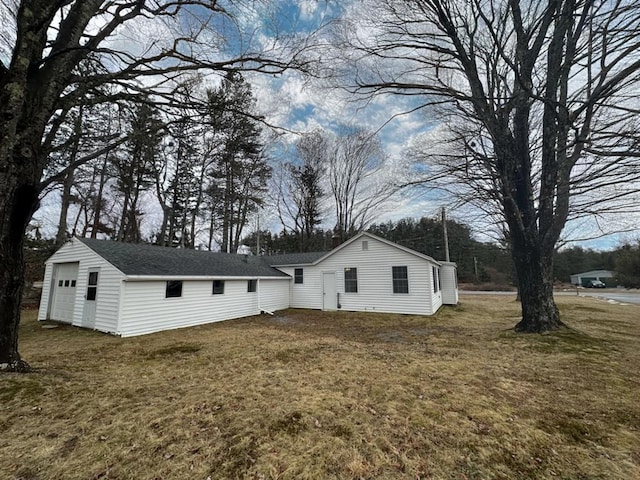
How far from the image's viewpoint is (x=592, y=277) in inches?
1642

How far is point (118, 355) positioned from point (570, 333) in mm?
11184

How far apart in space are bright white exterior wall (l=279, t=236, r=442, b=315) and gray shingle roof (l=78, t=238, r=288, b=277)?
2.75m

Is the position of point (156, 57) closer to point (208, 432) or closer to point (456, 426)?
point (208, 432)

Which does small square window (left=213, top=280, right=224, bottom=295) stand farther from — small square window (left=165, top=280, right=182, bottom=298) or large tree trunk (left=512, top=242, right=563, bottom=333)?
large tree trunk (left=512, top=242, right=563, bottom=333)

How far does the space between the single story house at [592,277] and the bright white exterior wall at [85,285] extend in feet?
191

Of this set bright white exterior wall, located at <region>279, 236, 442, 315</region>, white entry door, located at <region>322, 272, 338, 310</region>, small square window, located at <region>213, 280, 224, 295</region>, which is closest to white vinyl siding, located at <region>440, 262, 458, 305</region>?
bright white exterior wall, located at <region>279, 236, 442, 315</region>

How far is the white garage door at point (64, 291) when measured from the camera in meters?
9.74

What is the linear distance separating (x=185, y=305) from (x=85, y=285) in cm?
343

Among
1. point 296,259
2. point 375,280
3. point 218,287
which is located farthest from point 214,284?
Result: point 375,280

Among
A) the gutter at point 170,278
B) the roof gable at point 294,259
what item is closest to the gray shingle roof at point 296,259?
the roof gable at point 294,259

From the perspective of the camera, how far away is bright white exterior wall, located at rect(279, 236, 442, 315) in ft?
39.1

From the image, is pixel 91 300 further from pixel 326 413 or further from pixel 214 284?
pixel 326 413

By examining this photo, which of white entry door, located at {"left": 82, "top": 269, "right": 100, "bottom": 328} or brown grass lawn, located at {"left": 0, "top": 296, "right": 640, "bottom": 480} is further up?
white entry door, located at {"left": 82, "top": 269, "right": 100, "bottom": 328}

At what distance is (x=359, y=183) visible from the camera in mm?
20234
